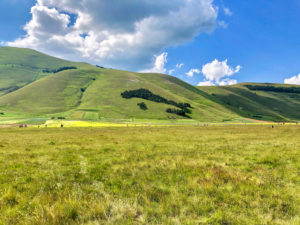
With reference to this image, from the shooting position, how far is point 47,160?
10.8 metres

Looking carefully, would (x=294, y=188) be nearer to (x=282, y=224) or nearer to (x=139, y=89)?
(x=282, y=224)

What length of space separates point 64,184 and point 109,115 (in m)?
126

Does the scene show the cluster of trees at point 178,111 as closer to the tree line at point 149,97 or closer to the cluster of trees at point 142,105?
the tree line at point 149,97

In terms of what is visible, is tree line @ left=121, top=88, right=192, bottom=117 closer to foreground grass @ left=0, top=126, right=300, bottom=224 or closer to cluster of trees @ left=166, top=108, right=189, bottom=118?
cluster of trees @ left=166, top=108, right=189, bottom=118

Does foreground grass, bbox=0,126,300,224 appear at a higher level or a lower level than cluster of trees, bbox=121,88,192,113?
lower

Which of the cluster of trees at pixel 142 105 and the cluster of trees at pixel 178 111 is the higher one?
the cluster of trees at pixel 142 105

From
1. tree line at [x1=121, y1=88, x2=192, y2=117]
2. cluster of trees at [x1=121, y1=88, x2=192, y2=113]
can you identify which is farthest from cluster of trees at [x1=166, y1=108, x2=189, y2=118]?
cluster of trees at [x1=121, y1=88, x2=192, y2=113]

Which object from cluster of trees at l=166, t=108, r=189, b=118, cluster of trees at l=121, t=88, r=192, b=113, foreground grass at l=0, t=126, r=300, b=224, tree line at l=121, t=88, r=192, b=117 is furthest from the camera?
cluster of trees at l=121, t=88, r=192, b=113

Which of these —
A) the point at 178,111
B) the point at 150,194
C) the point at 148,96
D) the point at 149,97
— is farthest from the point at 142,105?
the point at 150,194

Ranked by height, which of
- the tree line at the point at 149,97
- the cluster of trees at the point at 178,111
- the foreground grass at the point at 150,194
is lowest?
the foreground grass at the point at 150,194

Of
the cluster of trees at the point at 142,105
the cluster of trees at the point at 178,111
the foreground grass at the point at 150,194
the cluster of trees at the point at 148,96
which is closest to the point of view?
the foreground grass at the point at 150,194

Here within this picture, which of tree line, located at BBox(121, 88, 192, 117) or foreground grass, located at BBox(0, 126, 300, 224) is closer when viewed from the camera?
foreground grass, located at BBox(0, 126, 300, 224)

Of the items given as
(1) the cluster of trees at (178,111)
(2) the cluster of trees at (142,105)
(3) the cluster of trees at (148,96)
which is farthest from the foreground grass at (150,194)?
(3) the cluster of trees at (148,96)

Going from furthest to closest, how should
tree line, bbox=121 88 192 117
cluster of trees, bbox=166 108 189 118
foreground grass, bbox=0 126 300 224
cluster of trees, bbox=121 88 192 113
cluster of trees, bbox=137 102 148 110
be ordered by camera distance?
cluster of trees, bbox=121 88 192 113 < tree line, bbox=121 88 192 117 < cluster of trees, bbox=137 102 148 110 < cluster of trees, bbox=166 108 189 118 < foreground grass, bbox=0 126 300 224
